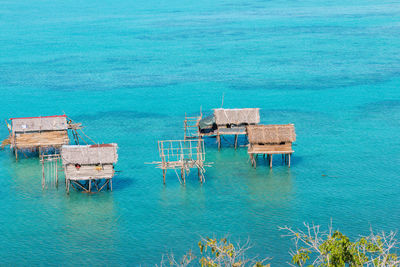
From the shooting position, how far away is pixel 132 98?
57.1 m

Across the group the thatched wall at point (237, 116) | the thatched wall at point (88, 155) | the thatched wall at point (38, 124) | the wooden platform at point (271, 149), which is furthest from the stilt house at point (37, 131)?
the wooden platform at point (271, 149)

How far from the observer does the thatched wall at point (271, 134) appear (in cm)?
3584

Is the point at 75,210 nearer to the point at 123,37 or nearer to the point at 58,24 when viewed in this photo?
the point at 123,37

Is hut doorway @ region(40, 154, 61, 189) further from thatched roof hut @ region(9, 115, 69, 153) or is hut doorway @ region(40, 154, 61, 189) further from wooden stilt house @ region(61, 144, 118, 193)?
wooden stilt house @ region(61, 144, 118, 193)

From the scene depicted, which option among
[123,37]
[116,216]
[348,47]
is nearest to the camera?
[116,216]

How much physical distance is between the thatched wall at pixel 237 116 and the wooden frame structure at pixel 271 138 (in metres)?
3.54

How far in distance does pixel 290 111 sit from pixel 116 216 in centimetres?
2421

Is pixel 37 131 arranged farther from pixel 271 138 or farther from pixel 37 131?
pixel 271 138

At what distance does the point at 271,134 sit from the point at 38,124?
51.1 feet

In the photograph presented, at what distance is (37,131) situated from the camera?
3891cm

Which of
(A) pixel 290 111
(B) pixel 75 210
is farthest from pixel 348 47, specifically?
(B) pixel 75 210

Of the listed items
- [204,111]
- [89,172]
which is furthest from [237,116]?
[204,111]

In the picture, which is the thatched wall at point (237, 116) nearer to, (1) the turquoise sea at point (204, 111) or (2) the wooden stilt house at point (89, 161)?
(1) the turquoise sea at point (204, 111)

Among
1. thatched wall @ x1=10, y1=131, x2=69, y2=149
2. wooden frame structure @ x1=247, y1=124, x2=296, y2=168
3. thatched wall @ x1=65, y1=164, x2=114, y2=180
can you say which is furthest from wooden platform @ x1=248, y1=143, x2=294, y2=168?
thatched wall @ x1=10, y1=131, x2=69, y2=149
